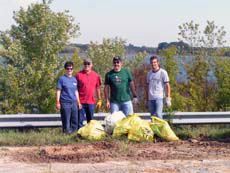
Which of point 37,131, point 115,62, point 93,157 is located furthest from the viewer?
point 37,131

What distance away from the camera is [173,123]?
966 centimetres

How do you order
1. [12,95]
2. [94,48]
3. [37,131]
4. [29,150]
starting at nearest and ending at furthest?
[29,150] → [37,131] → [12,95] → [94,48]

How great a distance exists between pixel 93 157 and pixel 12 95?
4.12 meters

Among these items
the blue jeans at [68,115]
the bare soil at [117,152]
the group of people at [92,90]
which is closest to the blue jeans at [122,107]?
the group of people at [92,90]

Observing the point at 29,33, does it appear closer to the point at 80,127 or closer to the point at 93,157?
the point at 80,127

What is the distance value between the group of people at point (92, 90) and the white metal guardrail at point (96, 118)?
41 cm

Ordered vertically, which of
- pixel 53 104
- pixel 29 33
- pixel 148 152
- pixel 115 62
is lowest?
pixel 148 152

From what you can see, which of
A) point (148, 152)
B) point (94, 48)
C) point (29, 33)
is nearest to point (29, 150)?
point (148, 152)

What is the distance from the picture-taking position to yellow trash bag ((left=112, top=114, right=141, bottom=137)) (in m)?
8.34

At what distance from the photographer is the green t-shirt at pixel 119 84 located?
8.95 meters

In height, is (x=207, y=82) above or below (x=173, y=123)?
above

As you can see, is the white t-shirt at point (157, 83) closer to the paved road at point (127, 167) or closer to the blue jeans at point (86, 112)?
the blue jeans at point (86, 112)

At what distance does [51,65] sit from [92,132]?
2.88 metres

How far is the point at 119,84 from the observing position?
895cm
